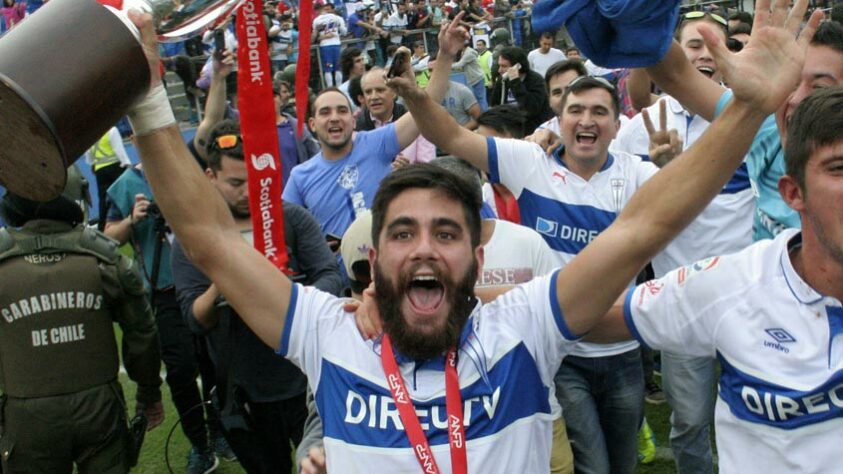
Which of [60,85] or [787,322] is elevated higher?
[60,85]

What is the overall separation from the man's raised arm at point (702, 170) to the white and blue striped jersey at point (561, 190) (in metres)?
1.81

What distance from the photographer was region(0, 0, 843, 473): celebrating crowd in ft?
6.79

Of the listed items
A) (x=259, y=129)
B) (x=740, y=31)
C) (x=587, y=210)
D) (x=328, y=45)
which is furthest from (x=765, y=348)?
(x=328, y=45)

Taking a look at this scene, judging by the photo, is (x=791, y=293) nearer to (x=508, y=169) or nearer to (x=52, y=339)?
(x=508, y=169)

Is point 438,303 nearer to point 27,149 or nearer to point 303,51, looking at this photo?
point 27,149

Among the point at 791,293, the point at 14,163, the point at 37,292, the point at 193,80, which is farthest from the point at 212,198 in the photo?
the point at 193,80

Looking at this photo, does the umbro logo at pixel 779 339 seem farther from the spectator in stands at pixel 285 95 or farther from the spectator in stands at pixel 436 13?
the spectator in stands at pixel 436 13

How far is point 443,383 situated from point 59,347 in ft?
7.88

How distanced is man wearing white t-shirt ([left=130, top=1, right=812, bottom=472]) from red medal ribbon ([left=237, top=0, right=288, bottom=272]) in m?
0.74

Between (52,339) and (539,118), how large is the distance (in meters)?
6.39

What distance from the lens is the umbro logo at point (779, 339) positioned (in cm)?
204

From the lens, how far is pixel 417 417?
7.10 ft

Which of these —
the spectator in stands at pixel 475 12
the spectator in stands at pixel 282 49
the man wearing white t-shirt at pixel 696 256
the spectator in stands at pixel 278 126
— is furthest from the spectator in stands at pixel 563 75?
the spectator in stands at pixel 475 12

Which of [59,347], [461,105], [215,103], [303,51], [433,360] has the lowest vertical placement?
[461,105]
